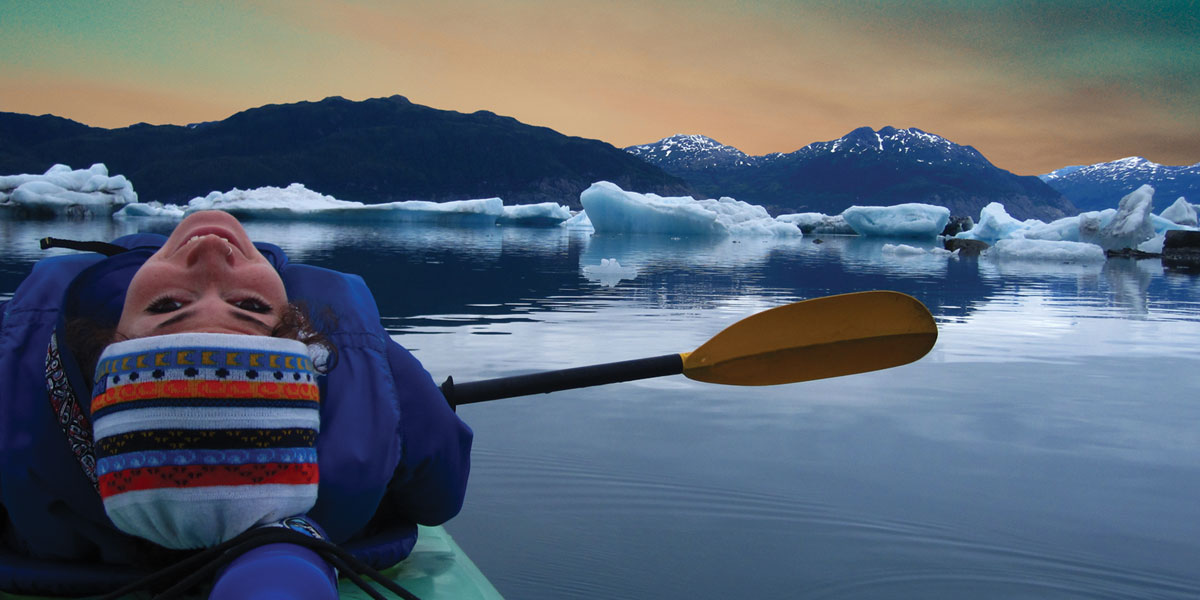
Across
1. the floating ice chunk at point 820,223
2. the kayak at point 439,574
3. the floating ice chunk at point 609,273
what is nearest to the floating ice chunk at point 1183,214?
the floating ice chunk at point 820,223

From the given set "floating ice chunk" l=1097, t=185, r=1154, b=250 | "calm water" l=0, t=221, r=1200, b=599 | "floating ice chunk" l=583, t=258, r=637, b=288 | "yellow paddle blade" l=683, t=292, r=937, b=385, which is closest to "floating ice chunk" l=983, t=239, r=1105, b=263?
"floating ice chunk" l=1097, t=185, r=1154, b=250

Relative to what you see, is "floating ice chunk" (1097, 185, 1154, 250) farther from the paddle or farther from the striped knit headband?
the striped knit headband

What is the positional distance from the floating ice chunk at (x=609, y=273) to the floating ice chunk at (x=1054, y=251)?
503 inches

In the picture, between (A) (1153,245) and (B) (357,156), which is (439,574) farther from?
(B) (357,156)

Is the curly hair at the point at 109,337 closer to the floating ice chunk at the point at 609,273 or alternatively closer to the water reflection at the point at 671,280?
the water reflection at the point at 671,280

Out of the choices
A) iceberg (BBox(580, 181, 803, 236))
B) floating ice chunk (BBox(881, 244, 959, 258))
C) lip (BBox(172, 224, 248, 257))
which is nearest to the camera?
lip (BBox(172, 224, 248, 257))

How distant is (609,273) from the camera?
1325 centimetres

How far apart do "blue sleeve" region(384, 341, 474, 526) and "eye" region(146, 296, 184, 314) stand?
0.29 m

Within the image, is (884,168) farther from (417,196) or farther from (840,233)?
(840,233)

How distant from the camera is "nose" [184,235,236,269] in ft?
3.49

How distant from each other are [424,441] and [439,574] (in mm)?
405

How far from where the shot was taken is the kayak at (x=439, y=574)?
1.44 metres

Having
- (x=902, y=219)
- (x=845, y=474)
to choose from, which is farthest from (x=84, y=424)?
(x=902, y=219)

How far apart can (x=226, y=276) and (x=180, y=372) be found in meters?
0.22
